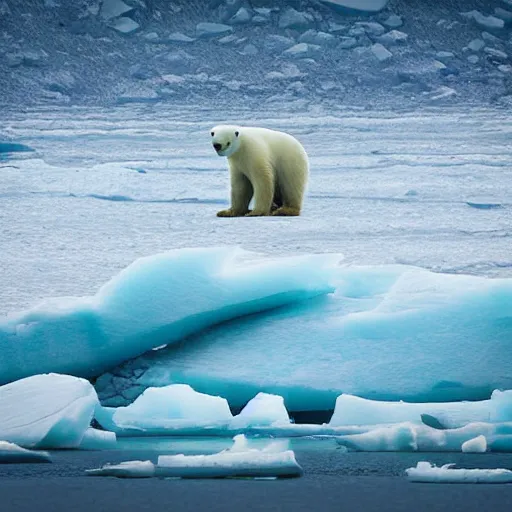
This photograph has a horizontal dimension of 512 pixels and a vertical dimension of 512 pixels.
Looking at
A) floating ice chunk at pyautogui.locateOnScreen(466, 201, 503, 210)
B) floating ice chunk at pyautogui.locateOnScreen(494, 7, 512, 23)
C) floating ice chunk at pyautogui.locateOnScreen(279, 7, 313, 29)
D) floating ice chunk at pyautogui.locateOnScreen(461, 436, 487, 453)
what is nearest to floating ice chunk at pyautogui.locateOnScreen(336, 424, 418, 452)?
floating ice chunk at pyautogui.locateOnScreen(461, 436, 487, 453)

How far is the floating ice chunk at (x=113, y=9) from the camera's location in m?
4.43

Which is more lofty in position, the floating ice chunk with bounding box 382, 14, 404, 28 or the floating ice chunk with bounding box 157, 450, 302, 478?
the floating ice chunk with bounding box 382, 14, 404, 28

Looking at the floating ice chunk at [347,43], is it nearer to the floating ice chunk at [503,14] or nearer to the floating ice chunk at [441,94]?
the floating ice chunk at [441,94]

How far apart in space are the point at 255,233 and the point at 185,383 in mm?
859

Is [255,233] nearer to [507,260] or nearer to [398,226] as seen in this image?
[398,226]

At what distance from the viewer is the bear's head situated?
3.42 m

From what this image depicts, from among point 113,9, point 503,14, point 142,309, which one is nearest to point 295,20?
point 113,9

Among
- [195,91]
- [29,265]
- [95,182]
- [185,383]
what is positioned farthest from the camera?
[195,91]

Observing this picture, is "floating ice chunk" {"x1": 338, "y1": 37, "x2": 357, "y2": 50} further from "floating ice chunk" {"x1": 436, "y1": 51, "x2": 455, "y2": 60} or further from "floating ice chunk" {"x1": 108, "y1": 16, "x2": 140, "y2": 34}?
"floating ice chunk" {"x1": 108, "y1": 16, "x2": 140, "y2": 34}

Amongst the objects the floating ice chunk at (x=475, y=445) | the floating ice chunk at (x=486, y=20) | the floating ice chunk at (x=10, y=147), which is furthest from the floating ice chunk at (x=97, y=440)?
the floating ice chunk at (x=486, y=20)

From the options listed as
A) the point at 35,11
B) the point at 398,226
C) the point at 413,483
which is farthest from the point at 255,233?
the point at 35,11

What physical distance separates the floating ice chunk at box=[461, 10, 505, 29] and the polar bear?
1171 millimetres

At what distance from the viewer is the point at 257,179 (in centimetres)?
353

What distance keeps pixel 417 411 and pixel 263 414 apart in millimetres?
365
